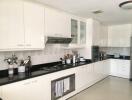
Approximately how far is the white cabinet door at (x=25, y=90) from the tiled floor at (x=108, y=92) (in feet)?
3.91

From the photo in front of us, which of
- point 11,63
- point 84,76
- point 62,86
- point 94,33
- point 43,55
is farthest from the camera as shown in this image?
point 94,33

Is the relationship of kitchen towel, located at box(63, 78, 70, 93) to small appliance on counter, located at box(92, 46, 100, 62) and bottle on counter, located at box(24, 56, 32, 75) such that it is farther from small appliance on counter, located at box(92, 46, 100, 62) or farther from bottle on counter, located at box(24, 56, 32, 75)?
small appliance on counter, located at box(92, 46, 100, 62)

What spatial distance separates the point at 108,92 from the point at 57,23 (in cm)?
250

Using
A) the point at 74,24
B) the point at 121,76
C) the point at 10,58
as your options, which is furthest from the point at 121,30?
the point at 10,58

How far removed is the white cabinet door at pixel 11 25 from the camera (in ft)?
6.79

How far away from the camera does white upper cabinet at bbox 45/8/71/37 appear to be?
2.85 meters

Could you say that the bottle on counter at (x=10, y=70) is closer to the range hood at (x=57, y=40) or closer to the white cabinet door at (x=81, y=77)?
the range hood at (x=57, y=40)

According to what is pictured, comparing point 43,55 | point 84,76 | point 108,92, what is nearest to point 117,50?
point 108,92

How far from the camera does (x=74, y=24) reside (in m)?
3.79

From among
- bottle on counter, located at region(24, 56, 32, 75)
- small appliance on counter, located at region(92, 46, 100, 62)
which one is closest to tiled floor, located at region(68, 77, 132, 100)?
small appliance on counter, located at region(92, 46, 100, 62)

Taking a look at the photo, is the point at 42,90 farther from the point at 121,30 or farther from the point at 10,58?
the point at 121,30

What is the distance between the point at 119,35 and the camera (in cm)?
550

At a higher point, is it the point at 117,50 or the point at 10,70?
the point at 117,50

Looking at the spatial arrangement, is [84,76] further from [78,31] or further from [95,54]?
[78,31]
